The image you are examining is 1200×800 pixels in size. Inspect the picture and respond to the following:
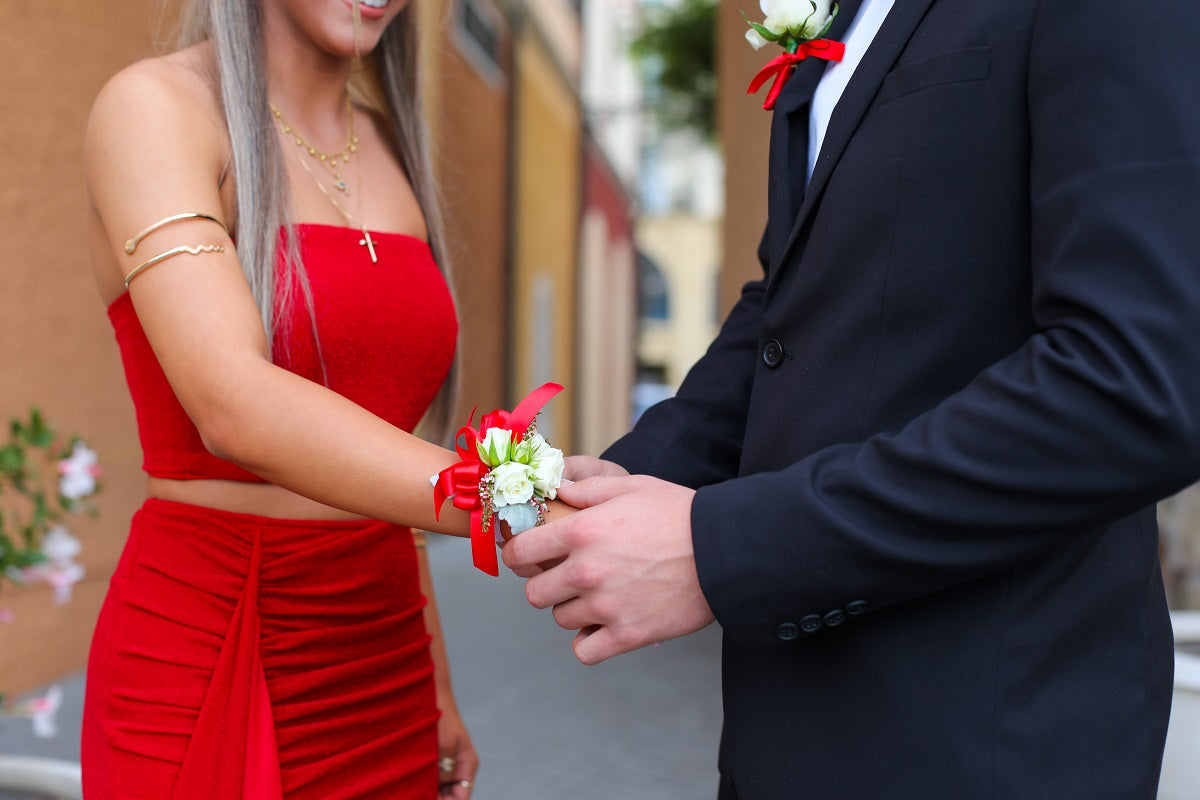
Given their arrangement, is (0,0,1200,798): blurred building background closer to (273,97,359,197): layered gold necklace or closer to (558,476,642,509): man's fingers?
(273,97,359,197): layered gold necklace

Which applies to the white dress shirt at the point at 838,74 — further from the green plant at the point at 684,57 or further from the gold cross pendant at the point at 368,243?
the green plant at the point at 684,57

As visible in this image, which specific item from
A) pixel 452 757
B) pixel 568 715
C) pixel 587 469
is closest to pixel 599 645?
pixel 587 469

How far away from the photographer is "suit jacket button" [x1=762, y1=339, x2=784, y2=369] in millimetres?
1195

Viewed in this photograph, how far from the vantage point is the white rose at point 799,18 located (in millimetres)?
1307

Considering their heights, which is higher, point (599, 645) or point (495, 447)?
point (495, 447)

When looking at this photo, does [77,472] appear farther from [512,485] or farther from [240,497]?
[512,485]

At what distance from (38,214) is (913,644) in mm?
4049

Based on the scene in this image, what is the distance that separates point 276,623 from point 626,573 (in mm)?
729

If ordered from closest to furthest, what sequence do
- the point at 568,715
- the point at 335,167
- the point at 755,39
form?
the point at 755,39, the point at 335,167, the point at 568,715

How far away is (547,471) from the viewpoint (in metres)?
1.24

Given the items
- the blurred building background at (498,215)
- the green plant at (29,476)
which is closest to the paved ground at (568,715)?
the blurred building background at (498,215)

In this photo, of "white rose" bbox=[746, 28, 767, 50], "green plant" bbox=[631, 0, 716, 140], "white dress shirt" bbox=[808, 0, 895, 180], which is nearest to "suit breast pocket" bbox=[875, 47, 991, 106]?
"white dress shirt" bbox=[808, 0, 895, 180]

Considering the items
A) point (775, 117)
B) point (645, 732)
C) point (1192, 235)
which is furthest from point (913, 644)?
point (645, 732)

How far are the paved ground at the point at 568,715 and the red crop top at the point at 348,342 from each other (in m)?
2.66
